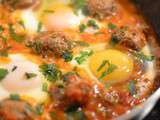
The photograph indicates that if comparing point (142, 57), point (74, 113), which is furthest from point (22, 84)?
point (142, 57)

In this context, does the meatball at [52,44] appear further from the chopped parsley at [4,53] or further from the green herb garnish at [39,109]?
the green herb garnish at [39,109]

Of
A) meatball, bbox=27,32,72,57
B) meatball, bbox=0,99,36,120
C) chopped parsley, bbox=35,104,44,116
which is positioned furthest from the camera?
meatball, bbox=27,32,72,57

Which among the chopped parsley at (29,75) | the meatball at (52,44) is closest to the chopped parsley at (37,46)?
the meatball at (52,44)

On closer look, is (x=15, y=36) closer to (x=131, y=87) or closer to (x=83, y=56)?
(x=83, y=56)

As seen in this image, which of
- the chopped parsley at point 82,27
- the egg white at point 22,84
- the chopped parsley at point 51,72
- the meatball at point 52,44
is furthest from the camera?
the chopped parsley at point 82,27

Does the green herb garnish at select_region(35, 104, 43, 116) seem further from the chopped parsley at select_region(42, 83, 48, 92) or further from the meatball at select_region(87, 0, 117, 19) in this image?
the meatball at select_region(87, 0, 117, 19)

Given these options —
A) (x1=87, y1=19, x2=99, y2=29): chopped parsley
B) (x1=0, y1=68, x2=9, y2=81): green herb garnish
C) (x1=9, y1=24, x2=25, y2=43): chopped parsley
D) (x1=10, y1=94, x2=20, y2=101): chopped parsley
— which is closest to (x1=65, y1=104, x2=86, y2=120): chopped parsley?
(x1=10, y1=94, x2=20, y2=101): chopped parsley

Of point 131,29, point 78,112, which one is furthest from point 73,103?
point 131,29
